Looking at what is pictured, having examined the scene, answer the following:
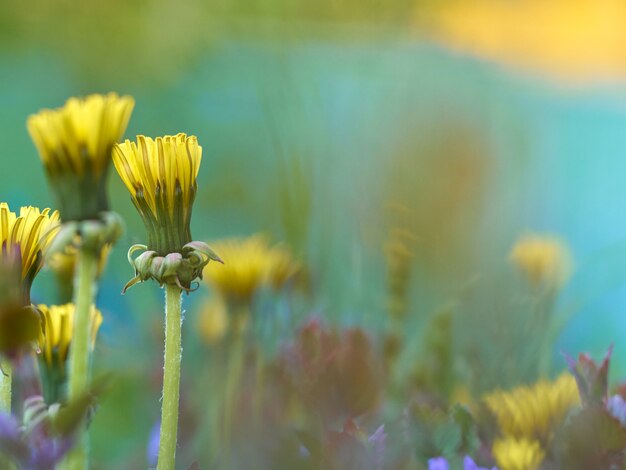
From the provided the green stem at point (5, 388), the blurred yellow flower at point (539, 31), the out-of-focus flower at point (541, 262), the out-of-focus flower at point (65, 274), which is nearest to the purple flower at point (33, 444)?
the green stem at point (5, 388)

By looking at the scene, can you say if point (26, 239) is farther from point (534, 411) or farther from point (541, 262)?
point (541, 262)

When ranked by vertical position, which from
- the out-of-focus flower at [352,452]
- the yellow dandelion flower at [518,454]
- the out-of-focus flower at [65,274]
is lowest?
the yellow dandelion flower at [518,454]

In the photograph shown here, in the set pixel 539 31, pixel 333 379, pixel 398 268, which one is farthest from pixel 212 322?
pixel 539 31

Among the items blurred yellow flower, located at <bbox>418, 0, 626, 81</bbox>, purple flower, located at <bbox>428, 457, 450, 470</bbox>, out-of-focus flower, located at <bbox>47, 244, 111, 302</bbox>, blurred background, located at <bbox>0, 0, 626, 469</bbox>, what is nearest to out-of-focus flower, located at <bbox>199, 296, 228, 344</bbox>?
blurred background, located at <bbox>0, 0, 626, 469</bbox>

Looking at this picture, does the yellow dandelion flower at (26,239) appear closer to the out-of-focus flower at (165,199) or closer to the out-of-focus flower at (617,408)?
the out-of-focus flower at (165,199)

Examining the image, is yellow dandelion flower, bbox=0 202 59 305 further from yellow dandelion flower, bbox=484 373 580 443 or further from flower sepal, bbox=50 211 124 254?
yellow dandelion flower, bbox=484 373 580 443

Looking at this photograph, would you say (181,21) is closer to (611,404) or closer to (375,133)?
(375,133)
